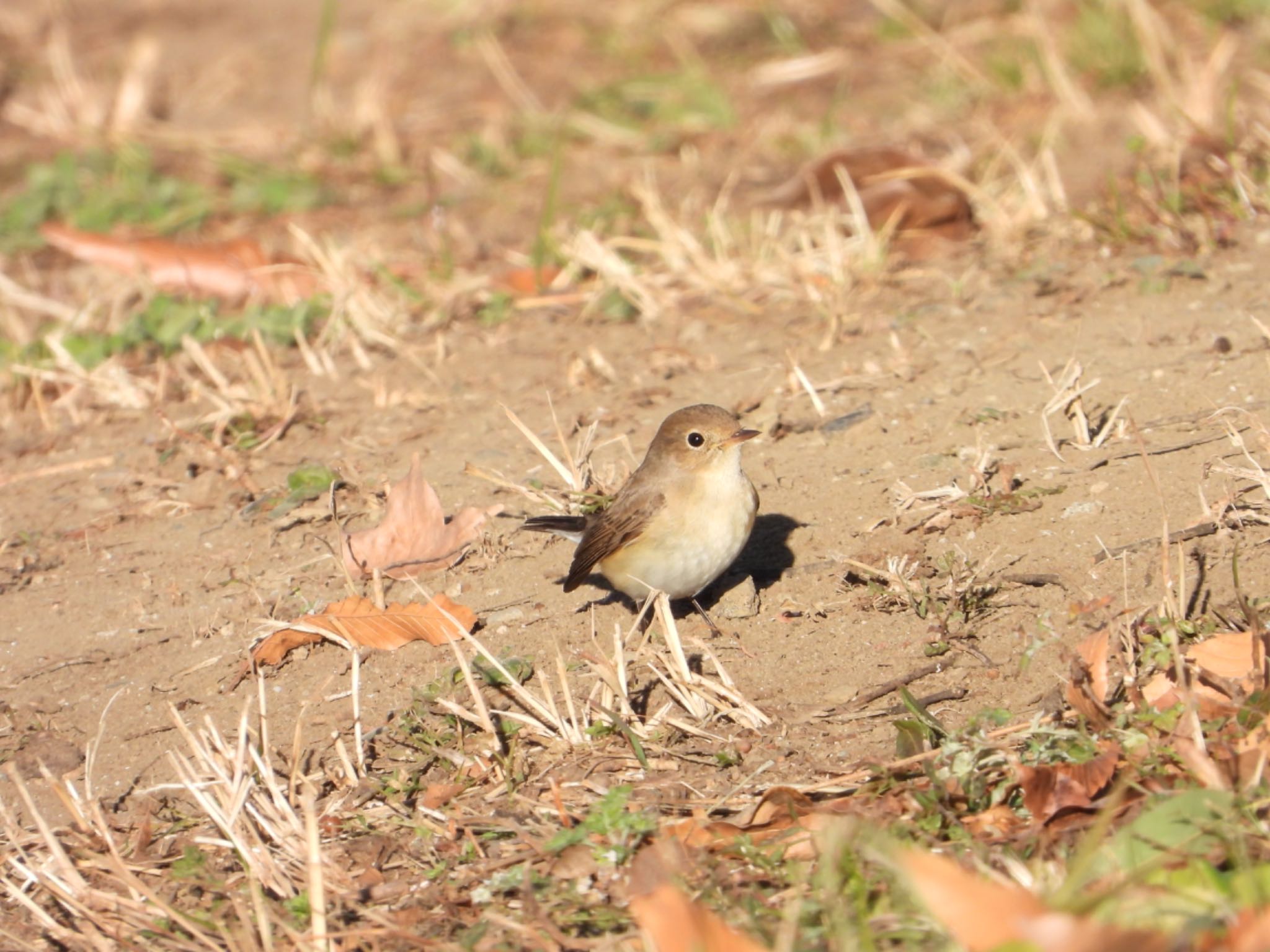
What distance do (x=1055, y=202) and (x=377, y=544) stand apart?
401cm

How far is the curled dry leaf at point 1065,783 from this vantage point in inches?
140

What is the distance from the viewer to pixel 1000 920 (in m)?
Result: 2.72

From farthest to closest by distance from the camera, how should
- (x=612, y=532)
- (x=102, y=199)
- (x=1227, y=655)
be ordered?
(x=102, y=199) → (x=612, y=532) → (x=1227, y=655)

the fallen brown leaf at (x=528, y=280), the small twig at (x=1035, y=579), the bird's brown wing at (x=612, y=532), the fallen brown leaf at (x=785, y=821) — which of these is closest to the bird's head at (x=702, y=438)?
the bird's brown wing at (x=612, y=532)

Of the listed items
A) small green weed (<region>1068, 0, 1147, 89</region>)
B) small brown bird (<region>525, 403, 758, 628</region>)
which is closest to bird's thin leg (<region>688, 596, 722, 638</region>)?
small brown bird (<region>525, 403, 758, 628</region>)

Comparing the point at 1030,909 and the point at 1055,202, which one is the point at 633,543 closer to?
the point at 1030,909

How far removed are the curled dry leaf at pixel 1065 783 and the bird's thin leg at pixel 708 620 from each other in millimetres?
1490

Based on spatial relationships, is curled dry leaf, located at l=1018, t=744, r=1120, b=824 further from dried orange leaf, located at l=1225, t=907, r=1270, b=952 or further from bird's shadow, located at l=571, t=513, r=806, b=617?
bird's shadow, located at l=571, t=513, r=806, b=617

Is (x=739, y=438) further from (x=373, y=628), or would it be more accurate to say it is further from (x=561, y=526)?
(x=373, y=628)

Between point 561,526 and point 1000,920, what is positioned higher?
point 1000,920

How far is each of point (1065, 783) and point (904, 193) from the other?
447 cm

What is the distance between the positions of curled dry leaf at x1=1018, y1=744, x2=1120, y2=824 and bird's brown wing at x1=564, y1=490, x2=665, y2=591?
1.88 metres

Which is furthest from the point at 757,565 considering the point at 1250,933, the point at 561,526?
the point at 1250,933

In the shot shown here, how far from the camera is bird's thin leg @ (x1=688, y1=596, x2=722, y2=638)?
494 centimetres
